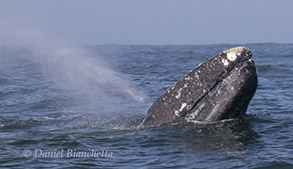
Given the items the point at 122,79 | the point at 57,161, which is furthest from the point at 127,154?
the point at 122,79

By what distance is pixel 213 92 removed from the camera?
904cm

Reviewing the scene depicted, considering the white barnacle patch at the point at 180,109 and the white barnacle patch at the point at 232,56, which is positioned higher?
the white barnacle patch at the point at 232,56

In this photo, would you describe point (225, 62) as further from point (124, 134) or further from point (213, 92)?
point (124, 134)

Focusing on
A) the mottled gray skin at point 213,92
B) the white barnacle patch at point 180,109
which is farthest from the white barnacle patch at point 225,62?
the white barnacle patch at point 180,109

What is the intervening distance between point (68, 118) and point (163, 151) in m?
4.39

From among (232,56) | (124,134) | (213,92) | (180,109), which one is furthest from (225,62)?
(124,134)

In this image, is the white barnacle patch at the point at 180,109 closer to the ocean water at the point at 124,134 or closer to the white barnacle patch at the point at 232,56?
the ocean water at the point at 124,134

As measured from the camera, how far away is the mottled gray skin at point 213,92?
347 inches

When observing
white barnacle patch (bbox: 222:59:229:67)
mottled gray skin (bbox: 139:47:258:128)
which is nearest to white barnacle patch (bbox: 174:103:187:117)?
mottled gray skin (bbox: 139:47:258:128)

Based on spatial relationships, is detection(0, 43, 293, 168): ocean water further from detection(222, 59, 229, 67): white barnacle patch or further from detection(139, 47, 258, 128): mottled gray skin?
detection(222, 59, 229, 67): white barnacle patch

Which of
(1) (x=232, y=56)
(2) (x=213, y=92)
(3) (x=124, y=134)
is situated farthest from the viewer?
(3) (x=124, y=134)

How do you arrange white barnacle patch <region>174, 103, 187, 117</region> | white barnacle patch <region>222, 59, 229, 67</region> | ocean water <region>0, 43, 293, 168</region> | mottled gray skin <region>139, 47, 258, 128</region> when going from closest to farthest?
ocean water <region>0, 43, 293, 168</region> → mottled gray skin <region>139, 47, 258, 128</region> → white barnacle patch <region>222, 59, 229, 67</region> → white barnacle patch <region>174, 103, 187, 117</region>

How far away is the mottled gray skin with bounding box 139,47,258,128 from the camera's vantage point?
8.82 metres

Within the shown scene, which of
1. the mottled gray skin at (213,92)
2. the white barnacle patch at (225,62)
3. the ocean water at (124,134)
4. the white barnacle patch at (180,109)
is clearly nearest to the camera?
the ocean water at (124,134)
